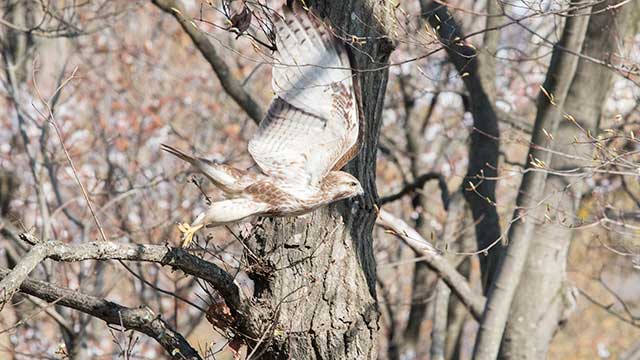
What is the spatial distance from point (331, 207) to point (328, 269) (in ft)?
0.95

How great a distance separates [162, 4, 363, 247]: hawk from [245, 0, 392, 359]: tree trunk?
127 millimetres

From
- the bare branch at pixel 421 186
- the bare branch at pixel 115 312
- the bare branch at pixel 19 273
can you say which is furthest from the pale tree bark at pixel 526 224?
the bare branch at pixel 19 273

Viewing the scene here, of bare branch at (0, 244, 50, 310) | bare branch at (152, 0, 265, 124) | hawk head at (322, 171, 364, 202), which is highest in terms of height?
bare branch at (152, 0, 265, 124)

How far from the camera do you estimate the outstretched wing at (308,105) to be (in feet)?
15.0

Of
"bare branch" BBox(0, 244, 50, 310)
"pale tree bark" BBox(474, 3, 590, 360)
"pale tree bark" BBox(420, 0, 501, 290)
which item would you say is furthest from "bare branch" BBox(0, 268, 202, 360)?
"pale tree bark" BBox(420, 0, 501, 290)

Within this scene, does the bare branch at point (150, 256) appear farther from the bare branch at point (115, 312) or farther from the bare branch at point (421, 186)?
the bare branch at point (421, 186)

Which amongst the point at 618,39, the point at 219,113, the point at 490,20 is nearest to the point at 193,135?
the point at 219,113

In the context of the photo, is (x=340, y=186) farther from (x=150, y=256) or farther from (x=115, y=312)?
(x=115, y=312)

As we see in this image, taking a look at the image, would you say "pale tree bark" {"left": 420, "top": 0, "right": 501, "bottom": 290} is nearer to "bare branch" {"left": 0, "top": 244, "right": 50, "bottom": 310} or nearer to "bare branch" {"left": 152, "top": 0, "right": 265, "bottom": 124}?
"bare branch" {"left": 152, "top": 0, "right": 265, "bottom": 124}

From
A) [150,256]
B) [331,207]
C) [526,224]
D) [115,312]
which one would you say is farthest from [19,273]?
[526,224]

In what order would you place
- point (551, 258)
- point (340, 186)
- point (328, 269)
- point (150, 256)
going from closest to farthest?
point (150, 256) < point (340, 186) < point (328, 269) < point (551, 258)

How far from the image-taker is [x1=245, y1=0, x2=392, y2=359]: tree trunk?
15.0 feet

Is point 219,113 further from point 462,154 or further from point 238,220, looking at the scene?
point 238,220

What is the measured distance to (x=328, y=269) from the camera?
4637mm
